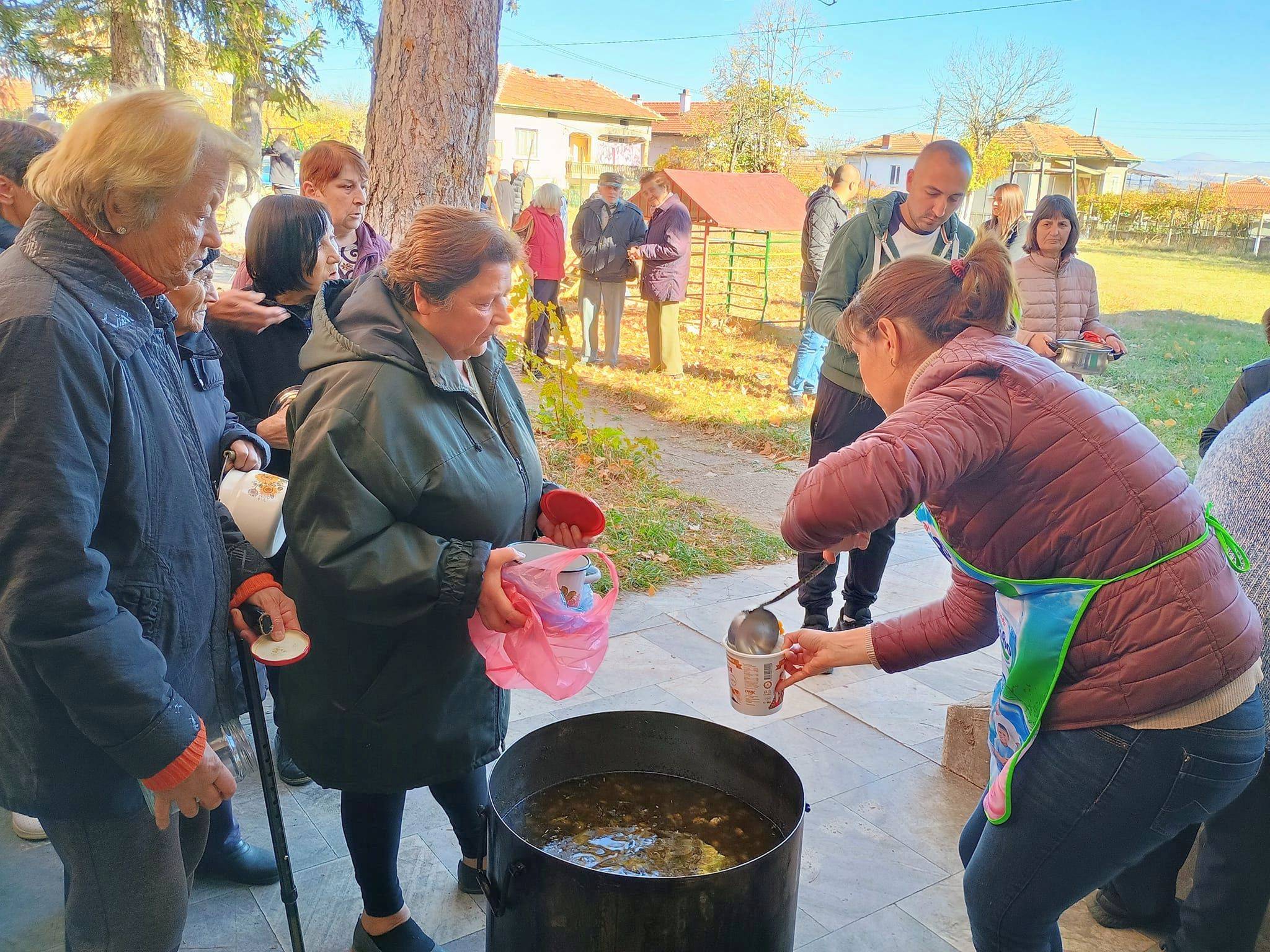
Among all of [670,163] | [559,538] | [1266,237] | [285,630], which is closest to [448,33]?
[559,538]

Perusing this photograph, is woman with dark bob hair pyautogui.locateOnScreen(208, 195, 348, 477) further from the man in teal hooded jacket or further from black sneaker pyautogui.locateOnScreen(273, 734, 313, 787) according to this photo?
the man in teal hooded jacket

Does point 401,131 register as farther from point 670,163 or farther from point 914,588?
point 670,163

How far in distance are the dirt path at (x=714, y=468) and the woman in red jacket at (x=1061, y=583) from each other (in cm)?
447

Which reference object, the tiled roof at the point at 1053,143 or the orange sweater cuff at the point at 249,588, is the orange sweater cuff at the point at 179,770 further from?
the tiled roof at the point at 1053,143

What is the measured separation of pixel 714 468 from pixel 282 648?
5957mm

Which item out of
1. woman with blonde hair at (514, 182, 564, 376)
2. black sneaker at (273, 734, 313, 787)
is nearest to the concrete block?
black sneaker at (273, 734, 313, 787)

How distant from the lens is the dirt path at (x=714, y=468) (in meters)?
6.82

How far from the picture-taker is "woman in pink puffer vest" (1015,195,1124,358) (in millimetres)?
5172

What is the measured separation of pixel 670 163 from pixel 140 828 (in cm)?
2922

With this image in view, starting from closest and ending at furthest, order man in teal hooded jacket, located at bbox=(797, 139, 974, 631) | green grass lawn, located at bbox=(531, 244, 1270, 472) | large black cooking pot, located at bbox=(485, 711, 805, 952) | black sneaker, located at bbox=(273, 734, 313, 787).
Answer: large black cooking pot, located at bbox=(485, 711, 805, 952), black sneaker, located at bbox=(273, 734, 313, 787), man in teal hooded jacket, located at bbox=(797, 139, 974, 631), green grass lawn, located at bbox=(531, 244, 1270, 472)

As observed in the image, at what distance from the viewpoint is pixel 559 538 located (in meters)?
2.40

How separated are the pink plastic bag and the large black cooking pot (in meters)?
0.12

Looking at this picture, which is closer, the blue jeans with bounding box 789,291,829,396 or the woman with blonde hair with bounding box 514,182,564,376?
the blue jeans with bounding box 789,291,829,396

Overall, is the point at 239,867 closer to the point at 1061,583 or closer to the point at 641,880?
the point at 641,880
